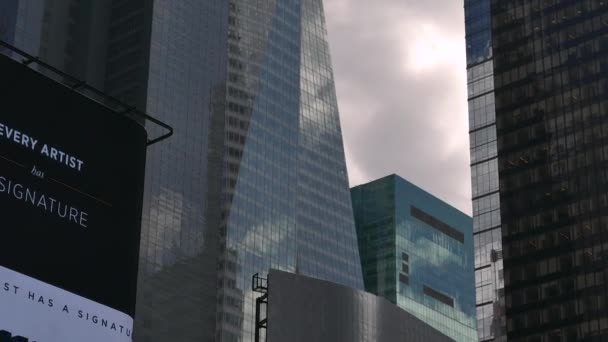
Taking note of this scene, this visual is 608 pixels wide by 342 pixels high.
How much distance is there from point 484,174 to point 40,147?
148m

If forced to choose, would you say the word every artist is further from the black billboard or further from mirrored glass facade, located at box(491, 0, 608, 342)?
mirrored glass facade, located at box(491, 0, 608, 342)

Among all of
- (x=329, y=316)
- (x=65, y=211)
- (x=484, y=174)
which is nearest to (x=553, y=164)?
(x=484, y=174)

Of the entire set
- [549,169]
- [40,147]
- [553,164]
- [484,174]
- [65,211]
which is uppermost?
[484,174]

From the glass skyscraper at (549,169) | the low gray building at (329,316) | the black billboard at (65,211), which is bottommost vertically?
the black billboard at (65,211)

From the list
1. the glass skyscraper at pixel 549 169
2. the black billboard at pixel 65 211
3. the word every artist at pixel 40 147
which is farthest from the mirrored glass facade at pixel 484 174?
the word every artist at pixel 40 147

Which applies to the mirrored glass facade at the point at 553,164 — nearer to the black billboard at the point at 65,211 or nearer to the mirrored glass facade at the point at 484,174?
the mirrored glass facade at the point at 484,174

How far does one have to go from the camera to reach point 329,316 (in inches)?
5787

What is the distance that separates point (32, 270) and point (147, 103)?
162 m

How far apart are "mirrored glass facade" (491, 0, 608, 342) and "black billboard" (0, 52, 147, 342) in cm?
11961

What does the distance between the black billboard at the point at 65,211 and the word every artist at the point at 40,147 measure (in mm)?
22

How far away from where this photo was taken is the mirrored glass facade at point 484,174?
164 m

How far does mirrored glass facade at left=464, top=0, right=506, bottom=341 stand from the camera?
537ft

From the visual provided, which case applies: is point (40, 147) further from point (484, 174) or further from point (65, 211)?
point (484, 174)

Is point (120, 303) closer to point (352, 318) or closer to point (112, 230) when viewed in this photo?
point (112, 230)
